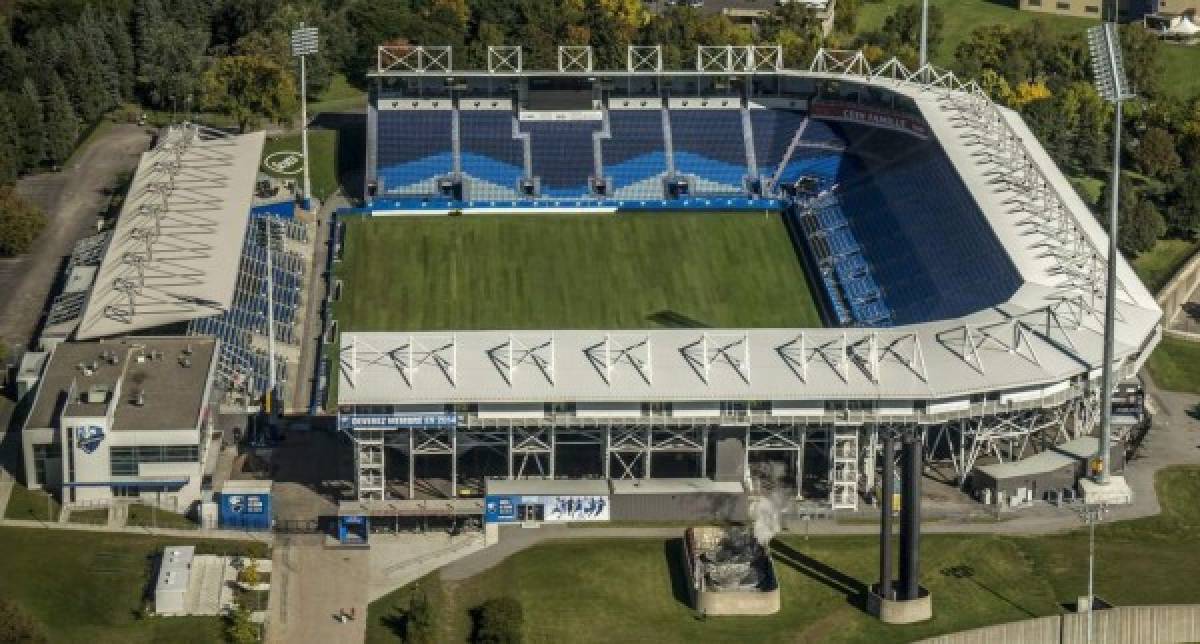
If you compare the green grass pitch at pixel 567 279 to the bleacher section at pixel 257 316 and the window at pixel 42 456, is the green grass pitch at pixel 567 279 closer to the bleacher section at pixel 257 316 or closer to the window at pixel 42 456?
the bleacher section at pixel 257 316

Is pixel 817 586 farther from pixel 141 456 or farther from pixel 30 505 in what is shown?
pixel 30 505

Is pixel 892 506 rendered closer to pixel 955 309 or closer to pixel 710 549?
pixel 710 549

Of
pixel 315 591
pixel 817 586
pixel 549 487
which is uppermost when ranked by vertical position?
pixel 549 487

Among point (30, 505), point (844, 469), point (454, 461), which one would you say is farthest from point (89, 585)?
point (844, 469)

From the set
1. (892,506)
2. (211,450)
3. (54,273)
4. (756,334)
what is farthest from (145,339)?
(892,506)

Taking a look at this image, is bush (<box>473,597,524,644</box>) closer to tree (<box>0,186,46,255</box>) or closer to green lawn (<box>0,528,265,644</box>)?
green lawn (<box>0,528,265,644</box>)

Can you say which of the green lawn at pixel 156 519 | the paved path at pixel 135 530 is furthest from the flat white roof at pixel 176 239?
the paved path at pixel 135 530
